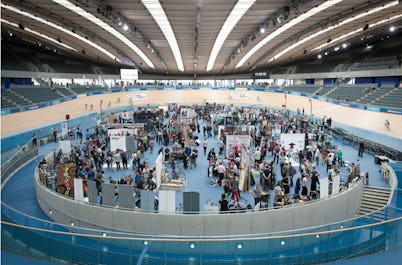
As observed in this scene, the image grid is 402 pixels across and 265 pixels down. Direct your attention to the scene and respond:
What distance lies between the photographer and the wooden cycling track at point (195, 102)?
2322 cm

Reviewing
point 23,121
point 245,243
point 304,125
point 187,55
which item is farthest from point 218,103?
point 245,243

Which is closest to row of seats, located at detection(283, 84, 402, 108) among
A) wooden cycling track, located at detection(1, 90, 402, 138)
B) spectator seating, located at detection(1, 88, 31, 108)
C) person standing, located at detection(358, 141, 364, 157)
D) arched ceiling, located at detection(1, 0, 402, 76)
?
wooden cycling track, located at detection(1, 90, 402, 138)

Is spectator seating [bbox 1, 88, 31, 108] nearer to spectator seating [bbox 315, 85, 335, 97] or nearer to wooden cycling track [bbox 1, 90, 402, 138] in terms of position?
wooden cycling track [bbox 1, 90, 402, 138]

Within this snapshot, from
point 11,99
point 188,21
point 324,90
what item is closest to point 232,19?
point 188,21

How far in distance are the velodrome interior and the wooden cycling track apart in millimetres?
143

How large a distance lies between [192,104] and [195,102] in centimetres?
89

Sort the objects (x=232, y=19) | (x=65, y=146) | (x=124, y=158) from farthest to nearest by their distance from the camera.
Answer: (x=232, y=19), (x=65, y=146), (x=124, y=158)

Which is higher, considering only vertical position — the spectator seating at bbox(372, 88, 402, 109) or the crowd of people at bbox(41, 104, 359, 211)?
the spectator seating at bbox(372, 88, 402, 109)

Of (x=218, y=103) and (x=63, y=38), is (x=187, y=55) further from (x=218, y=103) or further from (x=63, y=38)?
(x=63, y=38)

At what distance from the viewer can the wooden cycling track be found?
76.2 feet

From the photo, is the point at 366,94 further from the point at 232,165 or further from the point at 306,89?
the point at 232,165

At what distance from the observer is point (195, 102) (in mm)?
49281

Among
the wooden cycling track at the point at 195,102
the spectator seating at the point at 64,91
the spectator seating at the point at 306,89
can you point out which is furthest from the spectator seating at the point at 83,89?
the spectator seating at the point at 306,89

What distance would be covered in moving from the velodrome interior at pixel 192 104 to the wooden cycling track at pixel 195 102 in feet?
0.47
